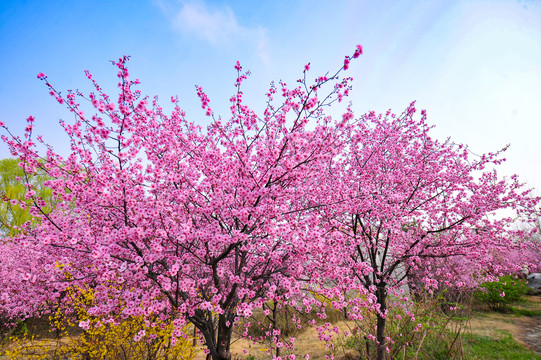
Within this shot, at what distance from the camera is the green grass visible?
751 cm

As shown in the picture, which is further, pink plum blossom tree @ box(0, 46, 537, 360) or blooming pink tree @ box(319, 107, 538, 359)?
blooming pink tree @ box(319, 107, 538, 359)

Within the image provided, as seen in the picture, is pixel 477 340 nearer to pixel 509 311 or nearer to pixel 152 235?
pixel 509 311

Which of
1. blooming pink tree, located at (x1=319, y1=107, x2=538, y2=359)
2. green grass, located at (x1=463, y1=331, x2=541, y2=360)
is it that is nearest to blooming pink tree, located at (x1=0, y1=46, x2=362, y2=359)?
blooming pink tree, located at (x1=319, y1=107, x2=538, y2=359)

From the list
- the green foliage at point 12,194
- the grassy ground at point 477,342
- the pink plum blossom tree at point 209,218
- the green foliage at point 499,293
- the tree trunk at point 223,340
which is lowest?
the grassy ground at point 477,342

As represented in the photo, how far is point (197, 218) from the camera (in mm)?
5102

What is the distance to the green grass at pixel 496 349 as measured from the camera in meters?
7.51

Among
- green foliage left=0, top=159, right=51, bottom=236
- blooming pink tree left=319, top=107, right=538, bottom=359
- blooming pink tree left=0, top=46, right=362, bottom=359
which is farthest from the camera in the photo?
green foliage left=0, top=159, right=51, bottom=236

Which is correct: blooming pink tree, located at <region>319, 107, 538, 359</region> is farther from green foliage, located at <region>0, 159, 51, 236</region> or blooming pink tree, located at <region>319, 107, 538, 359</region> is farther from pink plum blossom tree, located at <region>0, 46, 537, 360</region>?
green foliage, located at <region>0, 159, 51, 236</region>

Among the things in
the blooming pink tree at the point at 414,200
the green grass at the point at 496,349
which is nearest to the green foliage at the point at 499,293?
the green grass at the point at 496,349

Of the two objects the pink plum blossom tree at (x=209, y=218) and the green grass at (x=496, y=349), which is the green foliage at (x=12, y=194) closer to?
the pink plum blossom tree at (x=209, y=218)

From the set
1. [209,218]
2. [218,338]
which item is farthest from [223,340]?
[209,218]

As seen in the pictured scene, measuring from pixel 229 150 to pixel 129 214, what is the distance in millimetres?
2064

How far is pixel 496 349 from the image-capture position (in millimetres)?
8250

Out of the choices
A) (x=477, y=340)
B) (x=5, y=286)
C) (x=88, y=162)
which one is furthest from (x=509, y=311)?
(x=5, y=286)
